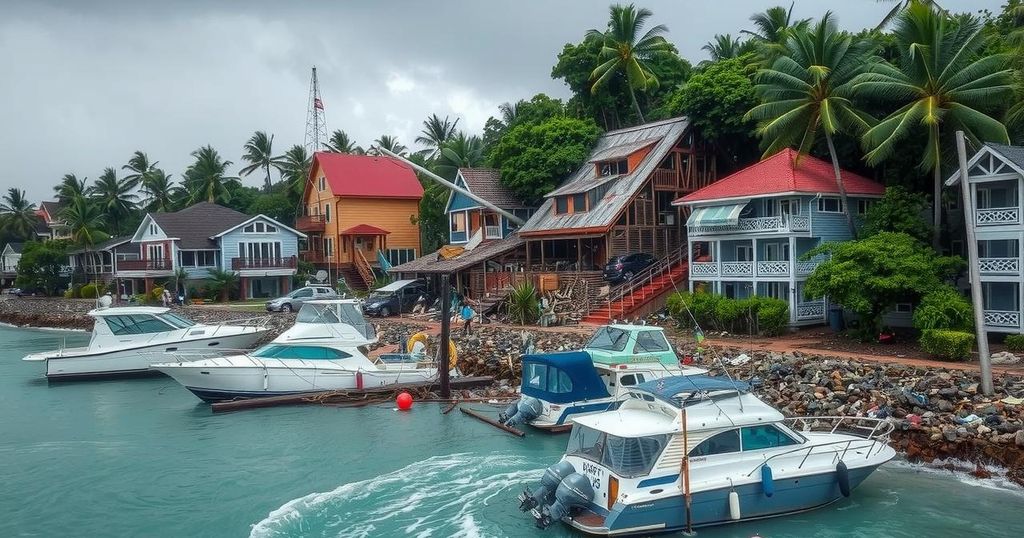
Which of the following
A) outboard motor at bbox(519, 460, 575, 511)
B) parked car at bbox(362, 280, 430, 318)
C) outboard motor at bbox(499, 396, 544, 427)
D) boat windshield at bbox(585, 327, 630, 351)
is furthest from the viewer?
parked car at bbox(362, 280, 430, 318)

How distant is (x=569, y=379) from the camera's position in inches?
803

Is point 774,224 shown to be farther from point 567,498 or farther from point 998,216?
point 567,498

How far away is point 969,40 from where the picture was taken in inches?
1041

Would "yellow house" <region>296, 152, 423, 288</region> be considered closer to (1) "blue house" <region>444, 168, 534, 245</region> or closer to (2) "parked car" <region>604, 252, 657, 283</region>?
(1) "blue house" <region>444, 168, 534, 245</region>

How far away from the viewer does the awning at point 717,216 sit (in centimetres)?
3155

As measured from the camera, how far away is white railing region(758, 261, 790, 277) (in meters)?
30.2

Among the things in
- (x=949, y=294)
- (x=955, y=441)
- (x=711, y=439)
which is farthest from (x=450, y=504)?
(x=949, y=294)

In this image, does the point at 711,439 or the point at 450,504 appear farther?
the point at 450,504

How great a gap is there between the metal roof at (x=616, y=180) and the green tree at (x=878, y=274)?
1311 centimetres

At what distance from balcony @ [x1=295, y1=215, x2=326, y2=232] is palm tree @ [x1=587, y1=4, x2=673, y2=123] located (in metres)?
23.3

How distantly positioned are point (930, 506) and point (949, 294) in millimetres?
11349

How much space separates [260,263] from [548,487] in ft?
152

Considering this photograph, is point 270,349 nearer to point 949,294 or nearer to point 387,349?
point 387,349

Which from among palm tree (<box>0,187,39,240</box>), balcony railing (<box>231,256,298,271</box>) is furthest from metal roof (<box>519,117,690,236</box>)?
palm tree (<box>0,187,39,240</box>)
